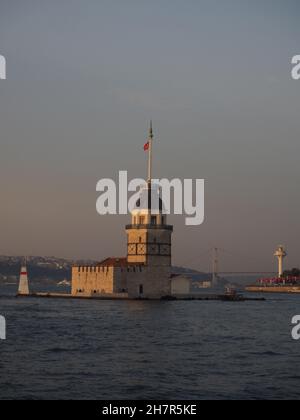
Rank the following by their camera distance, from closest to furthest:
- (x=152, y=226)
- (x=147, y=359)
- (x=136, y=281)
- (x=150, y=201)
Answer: (x=147, y=359) < (x=152, y=226) < (x=136, y=281) < (x=150, y=201)

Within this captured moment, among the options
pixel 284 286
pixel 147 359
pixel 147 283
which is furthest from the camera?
pixel 284 286

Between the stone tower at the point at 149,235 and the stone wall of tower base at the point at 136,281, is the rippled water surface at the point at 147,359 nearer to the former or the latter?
the stone wall of tower base at the point at 136,281

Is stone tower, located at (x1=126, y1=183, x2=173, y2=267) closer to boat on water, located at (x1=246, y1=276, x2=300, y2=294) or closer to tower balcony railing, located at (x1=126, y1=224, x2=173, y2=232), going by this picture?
tower balcony railing, located at (x1=126, y1=224, x2=173, y2=232)

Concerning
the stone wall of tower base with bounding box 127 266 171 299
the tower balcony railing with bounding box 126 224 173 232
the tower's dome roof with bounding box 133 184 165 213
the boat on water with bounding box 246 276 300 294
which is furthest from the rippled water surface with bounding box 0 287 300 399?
the boat on water with bounding box 246 276 300 294

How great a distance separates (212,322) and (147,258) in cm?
3320

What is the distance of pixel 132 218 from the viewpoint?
307 ft

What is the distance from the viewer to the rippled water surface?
28922mm

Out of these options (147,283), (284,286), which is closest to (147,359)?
(147,283)

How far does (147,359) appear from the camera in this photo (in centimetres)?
3647

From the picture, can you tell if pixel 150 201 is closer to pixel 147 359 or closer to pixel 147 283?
pixel 147 283

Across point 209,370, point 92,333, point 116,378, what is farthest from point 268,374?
point 92,333

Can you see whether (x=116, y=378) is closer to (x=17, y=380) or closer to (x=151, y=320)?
(x=17, y=380)

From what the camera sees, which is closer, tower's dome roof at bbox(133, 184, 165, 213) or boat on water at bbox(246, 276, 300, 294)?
tower's dome roof at bbox(133, 184, 165, 213)

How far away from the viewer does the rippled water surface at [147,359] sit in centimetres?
2892
